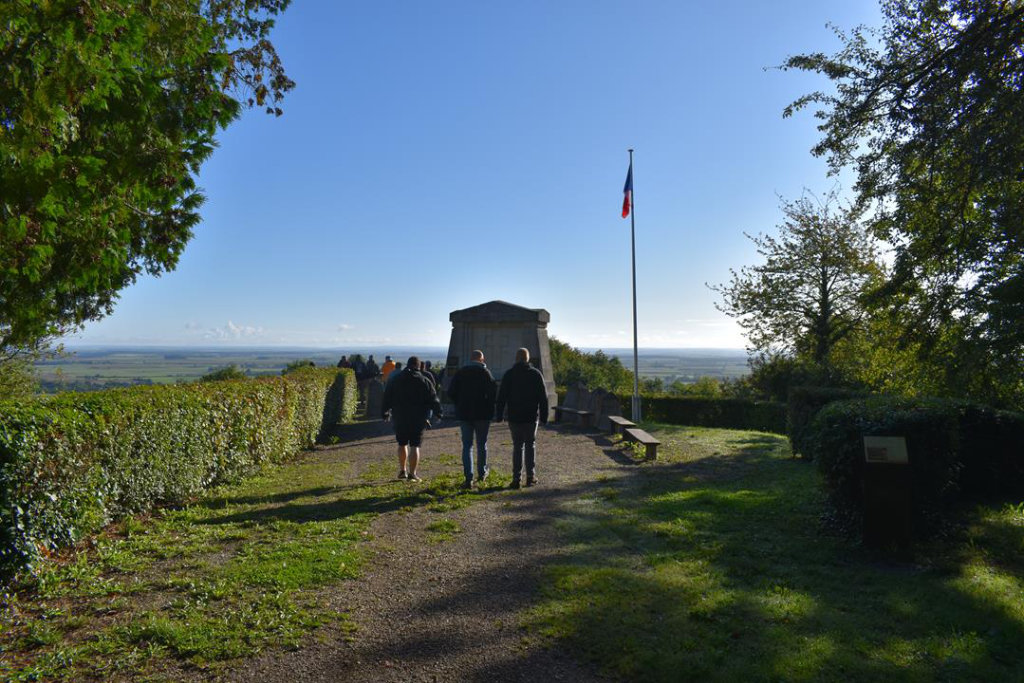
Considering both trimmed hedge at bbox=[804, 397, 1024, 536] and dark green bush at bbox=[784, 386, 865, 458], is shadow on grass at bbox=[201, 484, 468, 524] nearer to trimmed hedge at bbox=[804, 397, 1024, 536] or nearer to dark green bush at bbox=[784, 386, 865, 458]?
trimmed hedge at bbox=[804, 397, 1024, 536]

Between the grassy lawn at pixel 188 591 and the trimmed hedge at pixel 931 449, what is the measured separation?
3926 mm

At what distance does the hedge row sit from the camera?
512 centimetres

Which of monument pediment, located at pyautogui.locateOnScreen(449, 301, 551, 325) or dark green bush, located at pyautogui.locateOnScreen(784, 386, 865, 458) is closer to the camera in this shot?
dark green bush, located at pyautogui.locateOnScreen(784, 386, 865, 458)

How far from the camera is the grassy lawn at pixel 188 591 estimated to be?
13.0ft

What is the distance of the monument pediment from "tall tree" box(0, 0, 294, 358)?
36.7 feet

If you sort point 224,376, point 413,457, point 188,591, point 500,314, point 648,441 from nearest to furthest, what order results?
point 188,591
point 413,457
point 648,441
point 500,314
point 224,376

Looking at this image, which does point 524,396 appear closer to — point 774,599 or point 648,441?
point 648,441

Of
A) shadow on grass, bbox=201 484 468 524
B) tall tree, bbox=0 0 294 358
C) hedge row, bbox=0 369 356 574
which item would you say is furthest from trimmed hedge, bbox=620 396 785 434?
tall tree, bbox=0 0 294 358

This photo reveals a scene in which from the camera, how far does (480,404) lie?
30.5 ft

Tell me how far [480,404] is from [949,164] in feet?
24.3

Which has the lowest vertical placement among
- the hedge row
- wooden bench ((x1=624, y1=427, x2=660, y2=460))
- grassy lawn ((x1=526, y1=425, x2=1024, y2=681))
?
grassy lawn ((x1=526, y1=425, x2=1024, y2=681))

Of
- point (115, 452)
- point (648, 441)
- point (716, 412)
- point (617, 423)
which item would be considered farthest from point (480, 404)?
point (716, 412)

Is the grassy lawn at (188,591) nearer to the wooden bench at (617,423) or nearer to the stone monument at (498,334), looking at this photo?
the wooden bench at (617,423)

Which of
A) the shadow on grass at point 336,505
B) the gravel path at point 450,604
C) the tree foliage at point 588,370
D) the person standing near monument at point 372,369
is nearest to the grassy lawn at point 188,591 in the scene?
the shadow on grass at point 336,505
